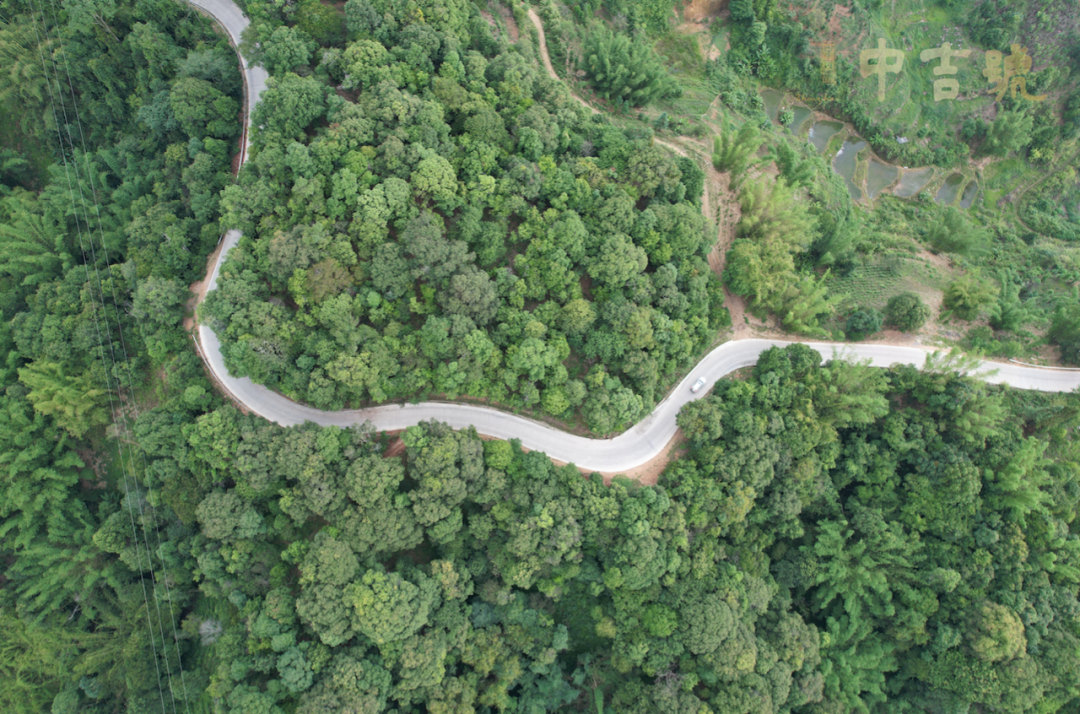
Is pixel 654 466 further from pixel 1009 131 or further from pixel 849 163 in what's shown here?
pixel 1009 131

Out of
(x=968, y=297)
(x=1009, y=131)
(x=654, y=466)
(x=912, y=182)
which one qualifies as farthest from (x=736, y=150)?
(x=1009, y=131)

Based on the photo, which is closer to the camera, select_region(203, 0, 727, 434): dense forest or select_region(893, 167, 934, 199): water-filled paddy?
select_region(203, 0, 727, 434): dense forest

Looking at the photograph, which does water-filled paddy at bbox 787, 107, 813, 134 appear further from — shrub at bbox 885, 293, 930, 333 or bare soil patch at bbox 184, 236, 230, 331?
bare soil patch at bbox 184, 236, 230, 331

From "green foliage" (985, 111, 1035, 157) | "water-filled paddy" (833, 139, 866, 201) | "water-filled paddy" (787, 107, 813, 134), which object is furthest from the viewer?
"water-filled paddy" (787, 107, 813, 134)

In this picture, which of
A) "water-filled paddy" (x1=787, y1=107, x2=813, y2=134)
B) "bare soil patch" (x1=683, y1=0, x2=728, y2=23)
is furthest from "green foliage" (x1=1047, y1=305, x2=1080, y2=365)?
"bare soil patch" (x1=683, y1=0, x2=728, y2=23)

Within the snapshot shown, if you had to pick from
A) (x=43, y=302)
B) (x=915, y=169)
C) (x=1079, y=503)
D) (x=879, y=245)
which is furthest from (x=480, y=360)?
(x=915, y=169)

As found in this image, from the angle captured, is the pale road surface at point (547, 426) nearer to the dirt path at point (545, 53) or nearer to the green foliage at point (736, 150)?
the green foliage at point (736, 150)
